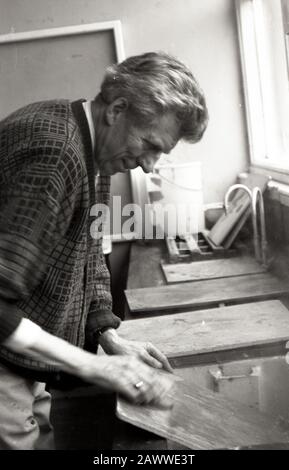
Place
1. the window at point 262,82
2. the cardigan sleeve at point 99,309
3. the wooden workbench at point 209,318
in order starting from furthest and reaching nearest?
the window at point 262,82, the wooden workbench at point 209,318, the cardigan sleeve at point 99,309

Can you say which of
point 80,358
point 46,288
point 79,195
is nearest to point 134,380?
point 80,358

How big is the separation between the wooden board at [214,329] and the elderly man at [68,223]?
31 cm

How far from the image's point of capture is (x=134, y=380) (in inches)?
39.5

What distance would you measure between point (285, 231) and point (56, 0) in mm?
2270

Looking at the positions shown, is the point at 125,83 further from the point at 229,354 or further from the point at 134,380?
the point at 229,354

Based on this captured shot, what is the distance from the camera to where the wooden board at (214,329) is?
1.61m

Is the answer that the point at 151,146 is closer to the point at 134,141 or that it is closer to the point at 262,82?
the point at 134,141

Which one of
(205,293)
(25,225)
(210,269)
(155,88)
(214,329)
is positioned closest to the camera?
(25,225)

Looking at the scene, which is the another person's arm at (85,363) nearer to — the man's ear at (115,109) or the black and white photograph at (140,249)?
the black and white photograph at (140,249)

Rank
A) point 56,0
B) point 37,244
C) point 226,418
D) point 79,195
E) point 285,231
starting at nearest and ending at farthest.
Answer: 1. point 37,244
2. point 79,195
3. point 226,418
4. point 285,231
5. point 56,0

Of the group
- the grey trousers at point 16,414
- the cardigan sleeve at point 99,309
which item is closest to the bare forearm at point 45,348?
the grey trousers at point 16,414

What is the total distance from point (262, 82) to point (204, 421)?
291cm

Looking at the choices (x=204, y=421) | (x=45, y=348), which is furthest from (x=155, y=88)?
(x=204, y=421)

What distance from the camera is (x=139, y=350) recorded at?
4.25 feet
